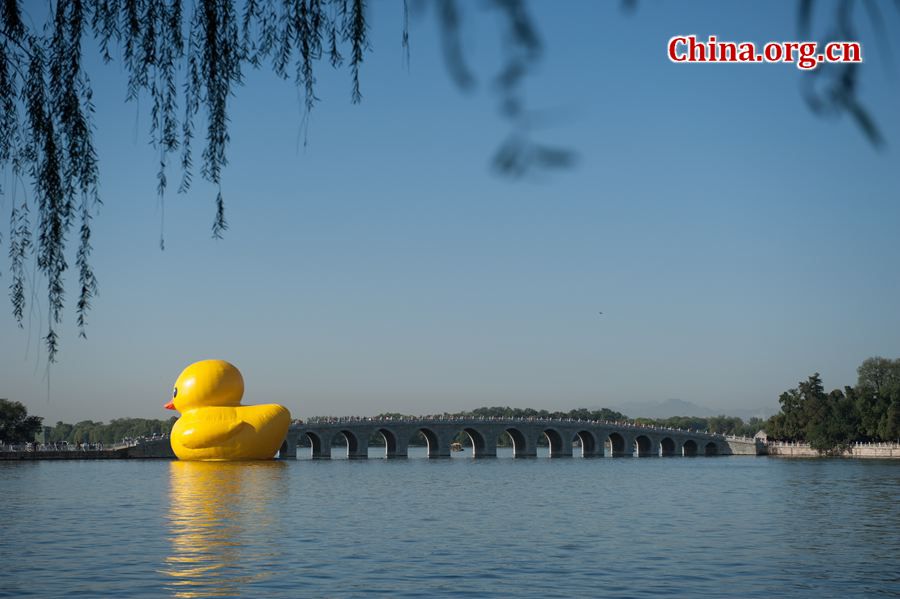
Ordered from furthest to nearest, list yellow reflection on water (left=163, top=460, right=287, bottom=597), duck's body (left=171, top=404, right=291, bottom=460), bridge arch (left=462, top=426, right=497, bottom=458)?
bridge arch (left=462, top=426, right=497, bottom=458) < duck's body (left=171, top=404, right=291, bottom=460) < yellow reflection on water (left=163, top=460, right=287, bottom=597)

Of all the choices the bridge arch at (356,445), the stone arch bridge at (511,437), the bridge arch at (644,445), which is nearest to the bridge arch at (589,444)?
the stone arch bridge at (511,437)

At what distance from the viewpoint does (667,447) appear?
11638 centimetres

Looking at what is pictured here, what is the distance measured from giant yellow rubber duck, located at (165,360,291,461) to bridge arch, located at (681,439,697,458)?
237 feet

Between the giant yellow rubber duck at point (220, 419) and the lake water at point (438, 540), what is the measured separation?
8.65 feet

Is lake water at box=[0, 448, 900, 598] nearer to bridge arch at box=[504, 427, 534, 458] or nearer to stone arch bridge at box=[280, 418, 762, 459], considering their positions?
stone arch bridge at box=[280, 418, 762, 459]

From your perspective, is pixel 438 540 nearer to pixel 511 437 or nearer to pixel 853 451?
pixel 853 451

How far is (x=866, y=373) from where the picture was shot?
115 meters

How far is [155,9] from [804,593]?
17.7 meters

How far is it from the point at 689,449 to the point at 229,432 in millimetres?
76971

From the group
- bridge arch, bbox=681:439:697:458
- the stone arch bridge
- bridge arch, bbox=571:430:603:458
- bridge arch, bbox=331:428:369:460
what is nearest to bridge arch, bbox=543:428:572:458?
the stone arch bridge

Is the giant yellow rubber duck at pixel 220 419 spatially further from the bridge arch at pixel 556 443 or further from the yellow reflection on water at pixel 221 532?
the bridge arch at pixel 556 443

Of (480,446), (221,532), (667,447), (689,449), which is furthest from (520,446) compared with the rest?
(221,532)

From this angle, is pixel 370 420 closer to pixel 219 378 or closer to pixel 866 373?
pixel 219 378

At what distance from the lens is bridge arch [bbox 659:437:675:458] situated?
11575 centimetres
